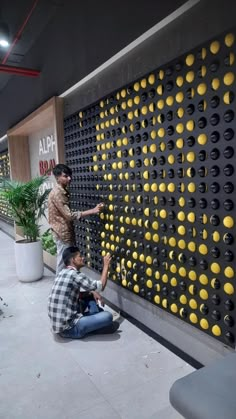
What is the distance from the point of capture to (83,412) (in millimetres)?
1972

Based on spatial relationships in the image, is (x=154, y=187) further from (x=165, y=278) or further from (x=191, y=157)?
(x=165, y=278)

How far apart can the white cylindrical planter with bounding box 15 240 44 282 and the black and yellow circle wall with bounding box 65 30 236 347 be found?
1.43 metres

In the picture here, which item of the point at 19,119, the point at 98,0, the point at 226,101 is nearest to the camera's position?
the point at 226,101

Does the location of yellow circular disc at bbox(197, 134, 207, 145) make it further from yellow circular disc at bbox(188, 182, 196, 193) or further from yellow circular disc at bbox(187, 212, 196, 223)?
yellow circular disc at bbox(187, 212, 196, 223)

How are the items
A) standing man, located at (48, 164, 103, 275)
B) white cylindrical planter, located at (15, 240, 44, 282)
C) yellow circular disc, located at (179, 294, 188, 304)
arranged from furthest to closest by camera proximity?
white cylindrical planter, located at (15, 240, 44, 282) → standing man, located at (48, 164, 103, 275) → yellow circular disc, located at (179, 294, 188, 304)

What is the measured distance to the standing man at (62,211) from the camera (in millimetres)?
3645

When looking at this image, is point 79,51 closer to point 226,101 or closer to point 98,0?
point 98,0

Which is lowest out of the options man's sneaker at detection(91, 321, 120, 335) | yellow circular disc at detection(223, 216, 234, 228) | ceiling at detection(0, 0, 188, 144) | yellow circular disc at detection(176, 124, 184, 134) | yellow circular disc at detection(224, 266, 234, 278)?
man's sneaker at detection(91, 321, 120, 335)

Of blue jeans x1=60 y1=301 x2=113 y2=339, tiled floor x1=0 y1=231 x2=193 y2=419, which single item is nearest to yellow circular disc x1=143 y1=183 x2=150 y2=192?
blue jeans x1=60 y1=301 x2=113 y2=339

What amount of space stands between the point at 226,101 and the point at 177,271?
1.29 metres

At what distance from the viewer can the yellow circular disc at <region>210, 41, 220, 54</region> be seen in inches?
Answer: 78.9

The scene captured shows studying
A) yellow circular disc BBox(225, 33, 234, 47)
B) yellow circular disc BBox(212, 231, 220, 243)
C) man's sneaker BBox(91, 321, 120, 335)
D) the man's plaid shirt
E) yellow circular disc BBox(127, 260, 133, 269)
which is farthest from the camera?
yellow circular disc BBox(127, 260, 133, 269)

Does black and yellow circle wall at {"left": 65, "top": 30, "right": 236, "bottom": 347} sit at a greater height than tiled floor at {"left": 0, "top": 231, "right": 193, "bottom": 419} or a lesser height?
greater

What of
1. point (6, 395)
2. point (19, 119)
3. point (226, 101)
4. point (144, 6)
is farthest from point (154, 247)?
point (19, 119)
